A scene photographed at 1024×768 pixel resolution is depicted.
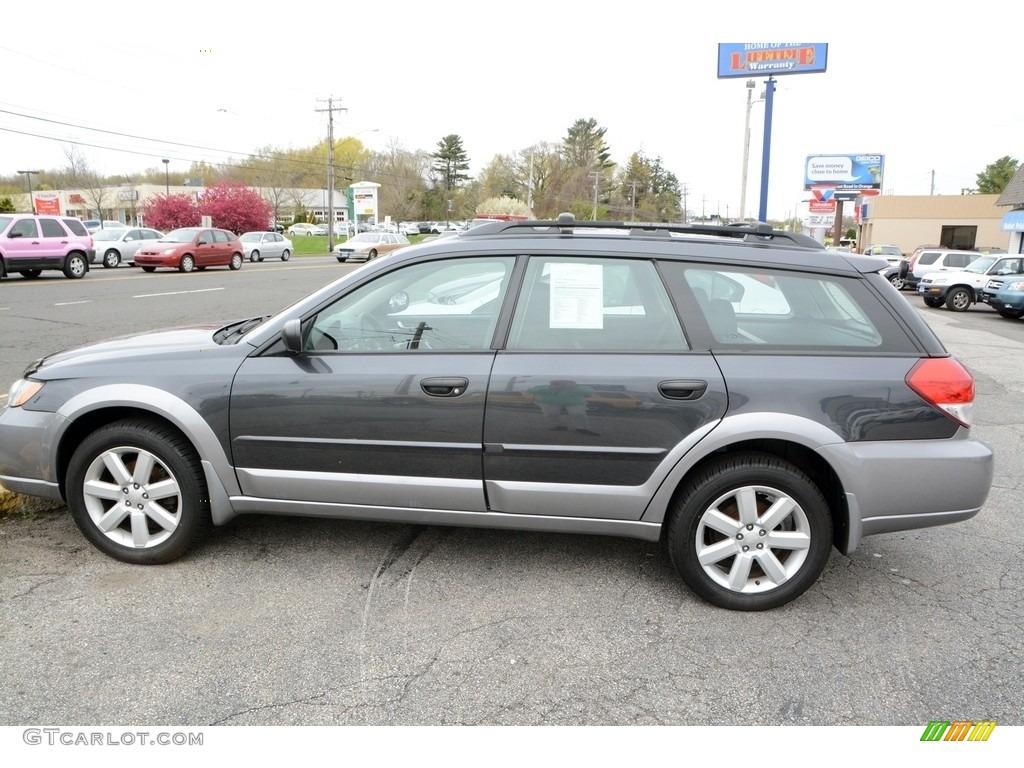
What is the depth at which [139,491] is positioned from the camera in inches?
140

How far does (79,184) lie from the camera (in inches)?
3100

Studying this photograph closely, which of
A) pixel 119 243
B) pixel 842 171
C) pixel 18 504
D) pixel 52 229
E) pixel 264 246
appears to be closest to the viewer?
pixel 18 504

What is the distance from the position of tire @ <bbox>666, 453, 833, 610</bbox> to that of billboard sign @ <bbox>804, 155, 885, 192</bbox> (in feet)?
187

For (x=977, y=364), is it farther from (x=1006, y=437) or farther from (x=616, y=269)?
(x=616, y=269)

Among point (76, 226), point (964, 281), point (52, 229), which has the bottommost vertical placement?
point (964, 281)

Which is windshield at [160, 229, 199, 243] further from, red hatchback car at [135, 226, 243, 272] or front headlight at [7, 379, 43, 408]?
front headlight at [7, 379, 43, 408]

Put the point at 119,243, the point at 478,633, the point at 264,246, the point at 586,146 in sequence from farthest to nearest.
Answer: the point at 586,146
the point at 264,246
the point at 119,243
the point at 478,633

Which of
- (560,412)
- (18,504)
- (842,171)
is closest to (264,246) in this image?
(18,504)

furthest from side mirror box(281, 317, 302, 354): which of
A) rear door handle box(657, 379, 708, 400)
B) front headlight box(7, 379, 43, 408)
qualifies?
rear door handle box(657, 379, 708, 400)

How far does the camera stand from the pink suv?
18953mm

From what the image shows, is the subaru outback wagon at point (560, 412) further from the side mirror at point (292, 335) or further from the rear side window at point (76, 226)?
the rear side window at point (76, 226)

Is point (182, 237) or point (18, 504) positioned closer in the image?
point (18, 504)

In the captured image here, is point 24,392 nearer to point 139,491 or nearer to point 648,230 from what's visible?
point 139,491

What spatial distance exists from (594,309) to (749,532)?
1214 millimetres
